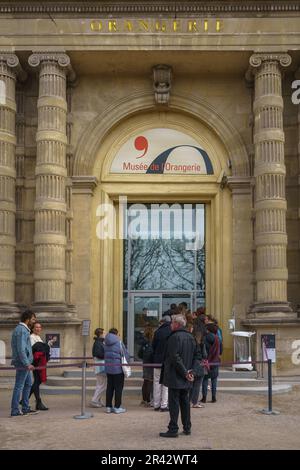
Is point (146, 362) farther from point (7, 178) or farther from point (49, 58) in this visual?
point (49, 58)

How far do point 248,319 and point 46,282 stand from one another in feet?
18.5

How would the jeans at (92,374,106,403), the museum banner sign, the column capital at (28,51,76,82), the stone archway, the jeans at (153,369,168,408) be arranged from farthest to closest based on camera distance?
the museum banner sign, the stone archway, the column capital at (28,51,76,82), the jeans at (92,374,106,403), the jeans at (153,369,168,408)

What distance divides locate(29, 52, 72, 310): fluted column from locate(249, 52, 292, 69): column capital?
527 centimetres

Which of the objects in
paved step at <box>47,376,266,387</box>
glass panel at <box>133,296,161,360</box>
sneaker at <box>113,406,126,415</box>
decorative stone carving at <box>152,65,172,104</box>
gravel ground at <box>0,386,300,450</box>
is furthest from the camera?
glass panel at <box>133,296,161,360</box>

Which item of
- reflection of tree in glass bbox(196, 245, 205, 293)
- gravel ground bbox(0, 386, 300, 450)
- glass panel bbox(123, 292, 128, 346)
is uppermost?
reflection of tree in glass bbox(196, 245, 205, 293)

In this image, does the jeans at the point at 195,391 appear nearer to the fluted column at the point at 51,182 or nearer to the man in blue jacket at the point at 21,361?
the man in blue jacket at the point at 21,361

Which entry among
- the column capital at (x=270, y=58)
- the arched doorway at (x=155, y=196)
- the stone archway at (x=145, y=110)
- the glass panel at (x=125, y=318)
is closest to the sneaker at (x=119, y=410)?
the arched doorway at (x=155, y=196)

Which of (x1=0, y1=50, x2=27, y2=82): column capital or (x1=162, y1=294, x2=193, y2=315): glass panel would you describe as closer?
(x1=0, y1=50, x2=27, y2=82): column capital

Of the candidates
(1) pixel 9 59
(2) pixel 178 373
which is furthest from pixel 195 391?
(1) pixel 9 59

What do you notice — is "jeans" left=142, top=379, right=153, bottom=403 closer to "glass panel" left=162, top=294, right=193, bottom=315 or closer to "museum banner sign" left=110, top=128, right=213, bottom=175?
"glass panel" left=162, top=294, right=193, bottom=315

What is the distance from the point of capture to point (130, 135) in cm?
2006

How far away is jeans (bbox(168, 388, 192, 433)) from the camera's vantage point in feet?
30.6

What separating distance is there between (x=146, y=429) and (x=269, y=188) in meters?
9.63

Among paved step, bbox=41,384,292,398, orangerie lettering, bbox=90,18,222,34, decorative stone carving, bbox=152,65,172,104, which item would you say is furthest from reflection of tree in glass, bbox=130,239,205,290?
Answer: orangerie lettering, bbox=90,18,222,34
